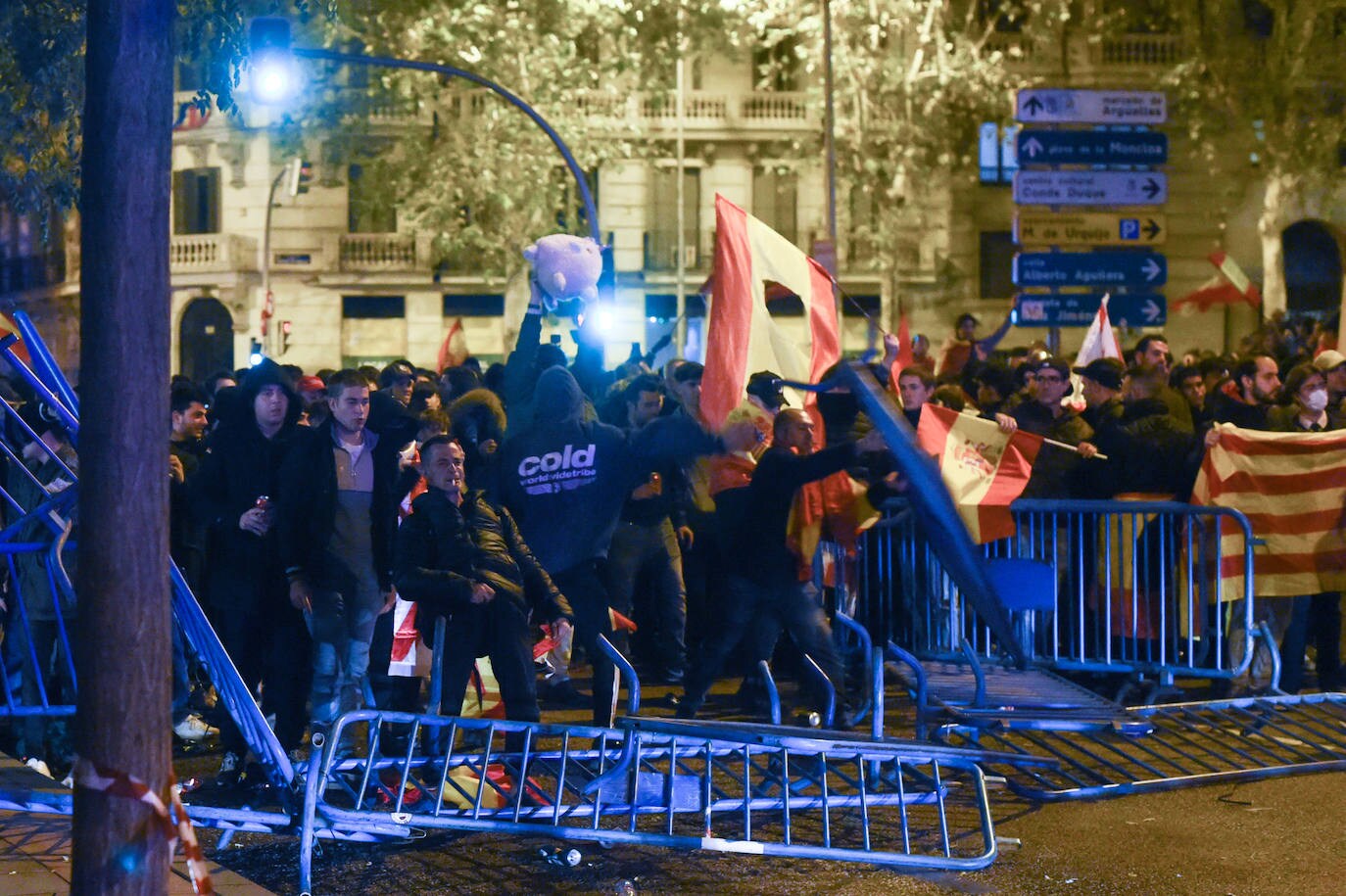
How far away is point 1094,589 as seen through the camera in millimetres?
8688

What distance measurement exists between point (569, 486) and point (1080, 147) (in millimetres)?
9306

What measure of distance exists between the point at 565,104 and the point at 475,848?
23878 millimetres

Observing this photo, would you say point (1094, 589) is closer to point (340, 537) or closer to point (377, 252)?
point (340, 537)

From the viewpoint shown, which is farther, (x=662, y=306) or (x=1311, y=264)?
(x=662, y=306)

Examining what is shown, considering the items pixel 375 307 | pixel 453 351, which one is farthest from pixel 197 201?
pixel 453 351

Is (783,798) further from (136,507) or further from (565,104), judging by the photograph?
(565,104)

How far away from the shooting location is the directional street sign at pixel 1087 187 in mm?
15977

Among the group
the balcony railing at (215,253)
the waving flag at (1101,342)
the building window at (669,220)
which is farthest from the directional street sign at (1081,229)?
the balcony railing at (215,253)

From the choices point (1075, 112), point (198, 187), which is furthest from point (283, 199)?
point (1075, 112)

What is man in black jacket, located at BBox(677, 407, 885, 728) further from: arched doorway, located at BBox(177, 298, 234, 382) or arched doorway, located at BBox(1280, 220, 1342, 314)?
arched doorway, located at BBox(177, 298, 234, 382)

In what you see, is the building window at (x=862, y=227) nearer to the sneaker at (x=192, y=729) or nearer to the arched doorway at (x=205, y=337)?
the arched doorway at (x=205, y=337)

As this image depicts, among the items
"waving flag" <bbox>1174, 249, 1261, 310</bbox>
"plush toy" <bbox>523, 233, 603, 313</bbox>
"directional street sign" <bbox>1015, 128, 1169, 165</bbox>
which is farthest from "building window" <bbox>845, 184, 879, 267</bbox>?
"plush toy" <bbox>523, 233, 603, 313</bbox>

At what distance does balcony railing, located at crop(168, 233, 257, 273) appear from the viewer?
39.8 metres

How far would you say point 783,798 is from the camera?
5.65m
